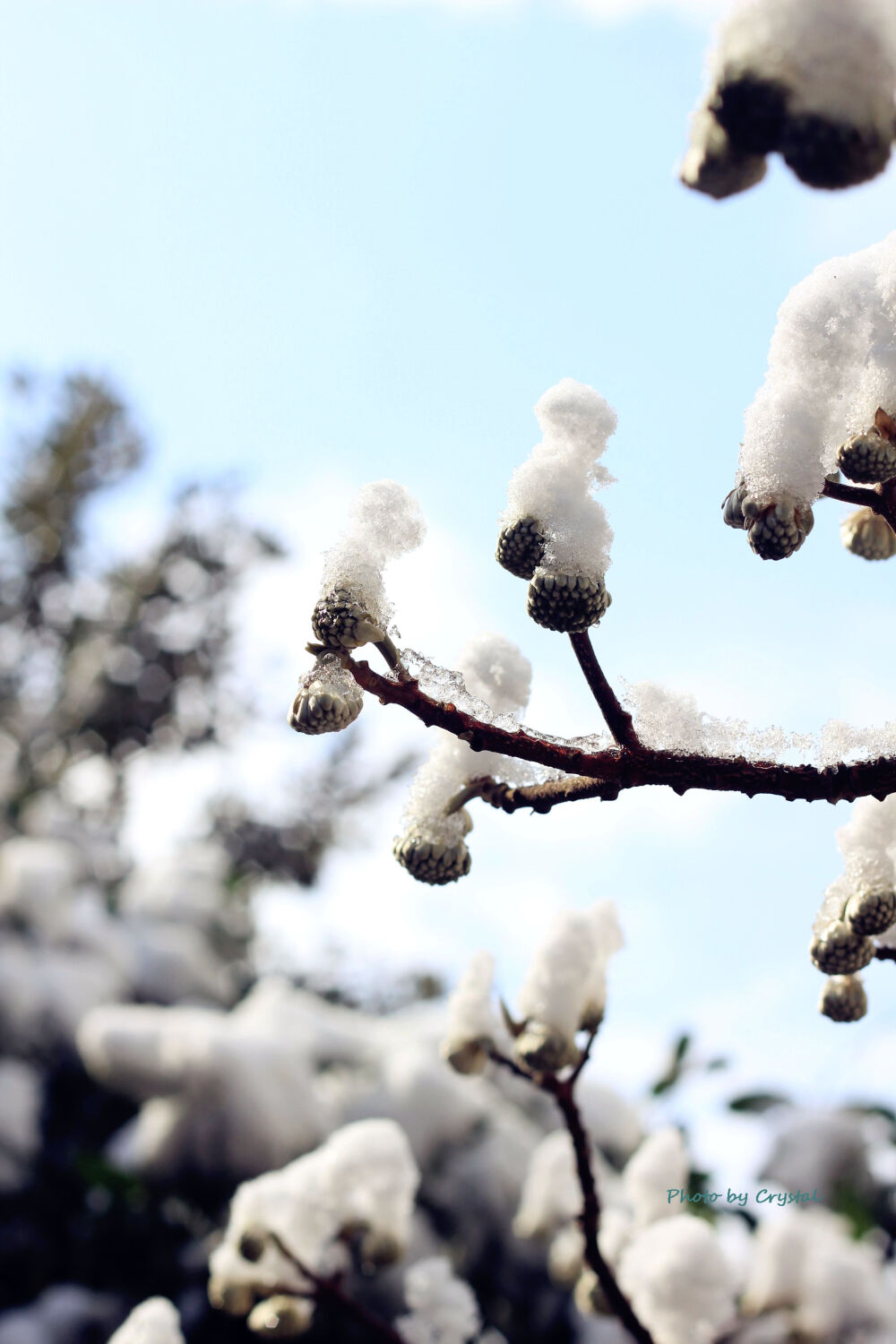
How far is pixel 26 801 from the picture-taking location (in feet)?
11.6

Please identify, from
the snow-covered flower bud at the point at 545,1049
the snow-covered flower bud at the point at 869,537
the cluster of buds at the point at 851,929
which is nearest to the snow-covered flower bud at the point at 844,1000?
the cluster of buds at the point at 851,929

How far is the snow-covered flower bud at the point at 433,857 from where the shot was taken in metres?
0.71

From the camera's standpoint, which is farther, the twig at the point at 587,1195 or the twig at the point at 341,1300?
the twig at the point at 341,1300

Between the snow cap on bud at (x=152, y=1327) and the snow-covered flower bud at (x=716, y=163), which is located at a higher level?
the snow-covered flower bud at (x=716, y=163)

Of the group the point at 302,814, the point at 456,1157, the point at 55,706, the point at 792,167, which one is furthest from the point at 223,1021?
the point at 55,706

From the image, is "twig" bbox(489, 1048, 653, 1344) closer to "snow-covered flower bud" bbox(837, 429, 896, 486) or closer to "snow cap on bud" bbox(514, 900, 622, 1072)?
"snow cap on bud" bbox(514, 900, 622, 1072)

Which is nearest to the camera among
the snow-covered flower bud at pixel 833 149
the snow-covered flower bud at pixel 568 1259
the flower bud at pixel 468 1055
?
the snow-covered flower bud at pixel 833 149

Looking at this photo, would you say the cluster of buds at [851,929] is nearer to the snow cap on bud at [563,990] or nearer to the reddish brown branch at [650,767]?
the reddish brown branch at [650,767]

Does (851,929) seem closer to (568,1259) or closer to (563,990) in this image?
(563,990)

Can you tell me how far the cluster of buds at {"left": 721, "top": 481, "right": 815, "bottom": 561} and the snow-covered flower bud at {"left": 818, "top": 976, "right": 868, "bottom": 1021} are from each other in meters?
0.42

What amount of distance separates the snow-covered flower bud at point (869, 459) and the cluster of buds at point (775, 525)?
4cm

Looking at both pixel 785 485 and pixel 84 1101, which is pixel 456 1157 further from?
pixel 785 485

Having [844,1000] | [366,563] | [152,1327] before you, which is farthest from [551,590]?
[152,1327]

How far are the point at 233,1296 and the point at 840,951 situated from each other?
3.07 ft
